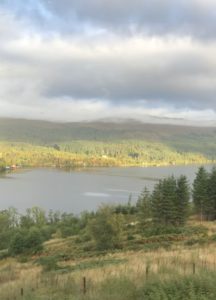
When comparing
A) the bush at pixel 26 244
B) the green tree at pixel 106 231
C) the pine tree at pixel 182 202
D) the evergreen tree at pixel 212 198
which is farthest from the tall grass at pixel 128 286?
the evergreen tree at pixel 212 198

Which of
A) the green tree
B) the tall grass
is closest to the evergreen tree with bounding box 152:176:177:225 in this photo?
the green tree

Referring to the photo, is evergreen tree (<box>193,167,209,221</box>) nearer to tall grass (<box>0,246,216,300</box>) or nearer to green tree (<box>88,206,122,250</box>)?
green tree (<box>88,206,122,250</box>)

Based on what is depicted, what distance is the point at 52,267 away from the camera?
17906mm

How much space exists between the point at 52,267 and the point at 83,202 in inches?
3488

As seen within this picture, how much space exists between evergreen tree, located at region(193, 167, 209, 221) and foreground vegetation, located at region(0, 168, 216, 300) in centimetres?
16

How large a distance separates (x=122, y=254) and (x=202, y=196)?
36.1 metres

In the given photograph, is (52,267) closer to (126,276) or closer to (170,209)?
(126,276)

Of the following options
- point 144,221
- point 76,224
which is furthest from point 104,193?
point 144,221

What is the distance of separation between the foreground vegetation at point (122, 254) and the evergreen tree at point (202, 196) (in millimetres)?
160

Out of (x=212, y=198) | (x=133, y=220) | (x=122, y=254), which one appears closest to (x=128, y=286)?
(x=122, y=254)

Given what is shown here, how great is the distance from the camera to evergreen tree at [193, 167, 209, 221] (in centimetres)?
5825

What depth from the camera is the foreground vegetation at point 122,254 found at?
Answer: 10000mm

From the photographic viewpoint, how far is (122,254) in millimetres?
25312

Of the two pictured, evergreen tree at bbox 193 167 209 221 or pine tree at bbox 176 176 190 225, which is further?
evergreen tree at bbox 193 167 209 221
